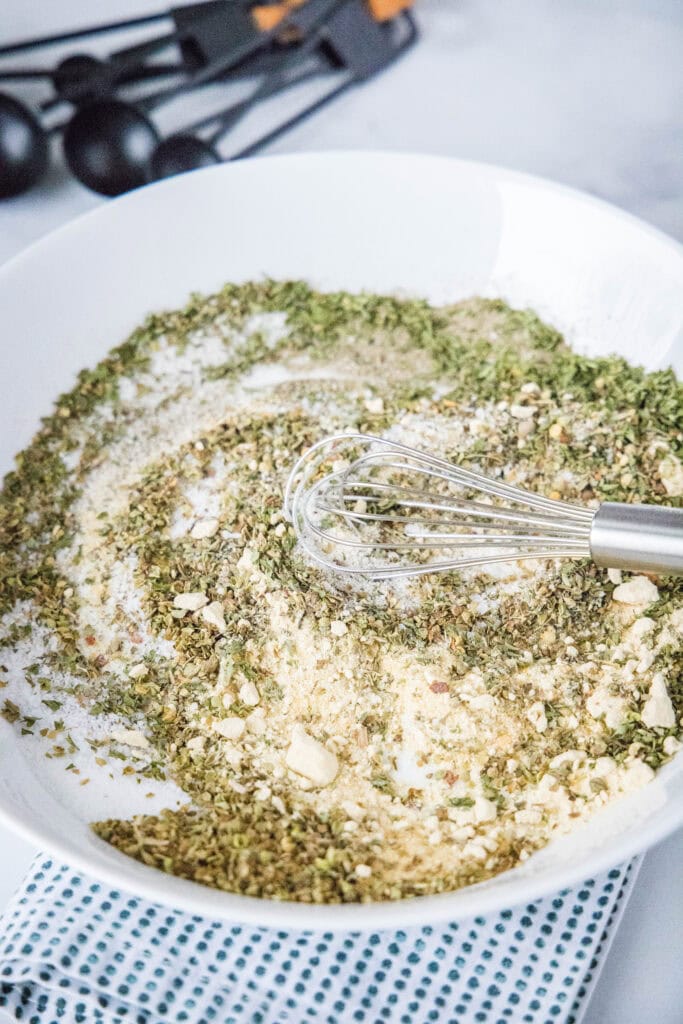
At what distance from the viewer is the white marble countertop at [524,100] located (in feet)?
4.30

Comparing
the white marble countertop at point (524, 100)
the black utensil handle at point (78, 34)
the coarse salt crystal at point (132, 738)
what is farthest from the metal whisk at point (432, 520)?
the black utensil handle at point (78, 34)

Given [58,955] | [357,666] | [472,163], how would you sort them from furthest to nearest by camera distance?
[472,163], [357,666], [58,955]

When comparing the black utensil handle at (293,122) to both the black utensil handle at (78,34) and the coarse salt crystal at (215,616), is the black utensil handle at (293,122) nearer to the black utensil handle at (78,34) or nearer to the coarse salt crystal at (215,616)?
the black utensil handle at (78,34)

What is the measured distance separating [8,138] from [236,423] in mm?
525

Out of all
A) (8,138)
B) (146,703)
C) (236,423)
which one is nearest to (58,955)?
(146,703)

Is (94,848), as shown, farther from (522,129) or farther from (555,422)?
(522,129)

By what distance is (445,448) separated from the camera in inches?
39.4

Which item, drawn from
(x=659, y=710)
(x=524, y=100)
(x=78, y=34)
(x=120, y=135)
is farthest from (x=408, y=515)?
(x=78, y=34)

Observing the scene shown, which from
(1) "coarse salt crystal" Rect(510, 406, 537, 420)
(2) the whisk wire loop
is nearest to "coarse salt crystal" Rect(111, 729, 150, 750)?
(2) the whisk wire loop

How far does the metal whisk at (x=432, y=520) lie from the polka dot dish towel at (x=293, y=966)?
0.87 ft

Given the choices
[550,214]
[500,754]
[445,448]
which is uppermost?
[550,214]

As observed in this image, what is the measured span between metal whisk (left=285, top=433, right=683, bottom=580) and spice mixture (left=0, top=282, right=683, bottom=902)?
0.09 feet

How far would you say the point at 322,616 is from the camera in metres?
0.87

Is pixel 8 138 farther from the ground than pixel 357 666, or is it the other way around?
pixel 8 138
